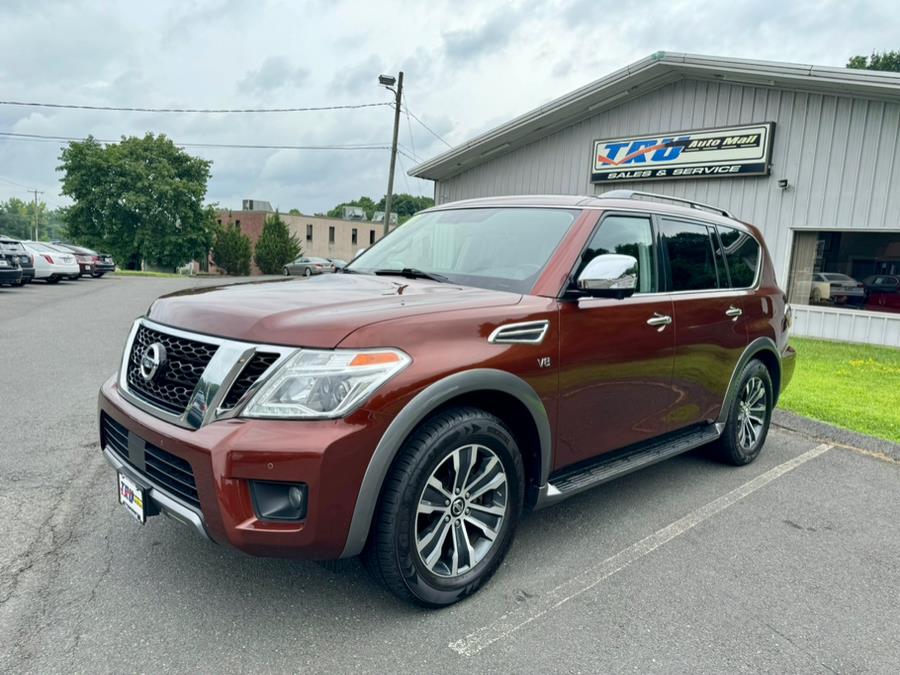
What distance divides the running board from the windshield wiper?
4.10 ft

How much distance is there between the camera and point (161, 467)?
2562mm

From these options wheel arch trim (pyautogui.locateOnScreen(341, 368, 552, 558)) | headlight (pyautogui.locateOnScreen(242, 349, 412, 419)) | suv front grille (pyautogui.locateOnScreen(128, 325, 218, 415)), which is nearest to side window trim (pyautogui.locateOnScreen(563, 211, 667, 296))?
wheel arch trim (pyautogui.locateOnScreen(341, 368, 552, 558))

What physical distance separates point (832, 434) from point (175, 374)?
18.2ft

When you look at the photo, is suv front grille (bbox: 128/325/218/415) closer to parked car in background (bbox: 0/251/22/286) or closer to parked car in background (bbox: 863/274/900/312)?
parked car in background (bbox: 863/274/900/312)

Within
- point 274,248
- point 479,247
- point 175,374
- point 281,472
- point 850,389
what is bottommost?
point 850,389

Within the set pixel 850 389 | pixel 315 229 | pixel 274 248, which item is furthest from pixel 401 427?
pixel 315 229

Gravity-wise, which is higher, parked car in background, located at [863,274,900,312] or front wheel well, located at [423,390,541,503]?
parked car in background, located at [863,274,900,312]

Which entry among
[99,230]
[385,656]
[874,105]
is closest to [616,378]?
[385,656]

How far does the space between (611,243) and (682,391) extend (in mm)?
1105

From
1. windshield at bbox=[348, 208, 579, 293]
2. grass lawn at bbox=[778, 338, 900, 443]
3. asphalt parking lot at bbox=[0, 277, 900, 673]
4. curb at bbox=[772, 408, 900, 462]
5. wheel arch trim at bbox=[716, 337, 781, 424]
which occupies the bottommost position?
asphalt parking lot at bbox=[0, 277, 900, 673]

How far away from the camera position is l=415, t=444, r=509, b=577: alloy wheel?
2660mm

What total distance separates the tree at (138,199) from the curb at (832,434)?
49762 millimetres

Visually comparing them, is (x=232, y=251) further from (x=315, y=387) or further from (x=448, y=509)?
(x=315, y=387)

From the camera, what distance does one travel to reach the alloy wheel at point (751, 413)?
4688 millimetres
